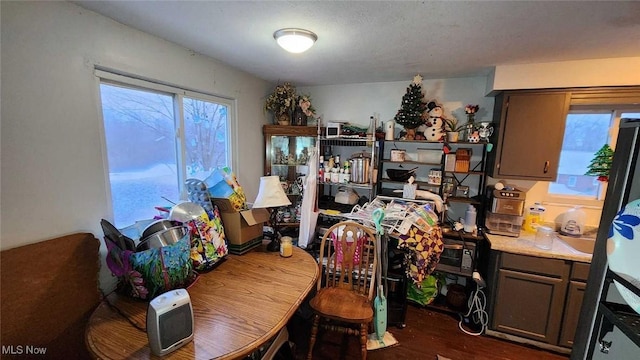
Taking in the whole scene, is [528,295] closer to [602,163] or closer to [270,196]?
[602,163]

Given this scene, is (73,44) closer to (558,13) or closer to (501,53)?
(558,13)

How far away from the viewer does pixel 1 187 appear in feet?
3.74

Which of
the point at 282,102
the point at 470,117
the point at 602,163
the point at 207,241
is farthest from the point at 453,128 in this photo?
the point at 207,241

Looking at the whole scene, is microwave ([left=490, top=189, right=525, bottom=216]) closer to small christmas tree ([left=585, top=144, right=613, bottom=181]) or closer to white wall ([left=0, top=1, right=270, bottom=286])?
small christmas tree ([left=585, top=144, right=613, bottom=181])

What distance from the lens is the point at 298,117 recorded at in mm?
2967

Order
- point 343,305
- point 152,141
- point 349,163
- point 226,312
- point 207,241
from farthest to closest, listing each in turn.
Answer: point 349,163
point 152,141
point 343,305
point 207,241
point 226,312

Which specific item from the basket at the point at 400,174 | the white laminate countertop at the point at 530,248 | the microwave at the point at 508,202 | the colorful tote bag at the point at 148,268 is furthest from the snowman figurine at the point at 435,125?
the colorful tote bag at the point at 148,268

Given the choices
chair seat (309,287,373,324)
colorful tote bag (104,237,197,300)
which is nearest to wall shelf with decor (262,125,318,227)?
chair seat (309,287,373,324)

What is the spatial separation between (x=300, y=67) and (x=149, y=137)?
142cm

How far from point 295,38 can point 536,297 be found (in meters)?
2.72

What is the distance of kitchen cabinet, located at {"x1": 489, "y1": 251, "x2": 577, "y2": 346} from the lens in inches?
77.5

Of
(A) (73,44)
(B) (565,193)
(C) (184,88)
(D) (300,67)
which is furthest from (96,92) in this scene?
(B) (565,193)

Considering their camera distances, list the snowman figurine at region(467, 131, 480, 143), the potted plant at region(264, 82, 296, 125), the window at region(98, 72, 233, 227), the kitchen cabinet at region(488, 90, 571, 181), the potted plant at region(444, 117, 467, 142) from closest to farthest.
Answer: the window at region(98, 72, 233, 227) < the kitchen cabinet at region(488, 90, 571, 181) < the snowman figurine at region(467, 131, 480, 143) < the potted plant at region(444, 117, 467, 142) < the potted plant at region(264, 82, 296, 125)

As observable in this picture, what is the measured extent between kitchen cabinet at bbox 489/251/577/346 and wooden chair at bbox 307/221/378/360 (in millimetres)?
1161
